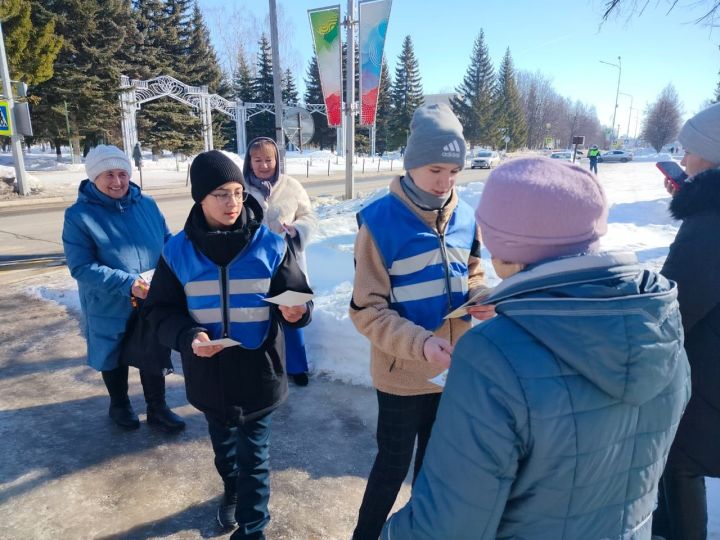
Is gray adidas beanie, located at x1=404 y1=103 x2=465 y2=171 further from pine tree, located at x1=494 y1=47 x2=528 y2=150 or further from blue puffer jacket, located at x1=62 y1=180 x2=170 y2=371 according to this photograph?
pine tree, located at x1=494 y1=47 x2=528 y2=150

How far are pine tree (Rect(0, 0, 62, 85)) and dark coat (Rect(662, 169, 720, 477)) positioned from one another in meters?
Answer: 24.6

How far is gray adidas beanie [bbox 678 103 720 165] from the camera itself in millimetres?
1998

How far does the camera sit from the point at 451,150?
202 centimetres

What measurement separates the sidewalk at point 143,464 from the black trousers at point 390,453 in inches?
18.3

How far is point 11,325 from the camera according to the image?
5.32 metres

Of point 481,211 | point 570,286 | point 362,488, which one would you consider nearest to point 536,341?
point 570,286

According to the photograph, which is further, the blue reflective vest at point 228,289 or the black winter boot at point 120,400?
the black winter boot at point 120,400

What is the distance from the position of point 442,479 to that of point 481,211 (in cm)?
65

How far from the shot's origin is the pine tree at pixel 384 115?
52125 mm

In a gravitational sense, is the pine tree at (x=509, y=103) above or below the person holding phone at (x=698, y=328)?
above

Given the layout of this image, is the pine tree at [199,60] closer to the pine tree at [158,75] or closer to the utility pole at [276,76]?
the pine tree at [158,75]

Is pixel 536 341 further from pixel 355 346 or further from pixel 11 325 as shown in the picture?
pixel 11 325

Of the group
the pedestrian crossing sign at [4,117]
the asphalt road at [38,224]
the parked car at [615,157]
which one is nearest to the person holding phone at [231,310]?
the asphalt road at [38,224]

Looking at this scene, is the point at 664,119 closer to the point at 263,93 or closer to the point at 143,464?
the point at 263,93
